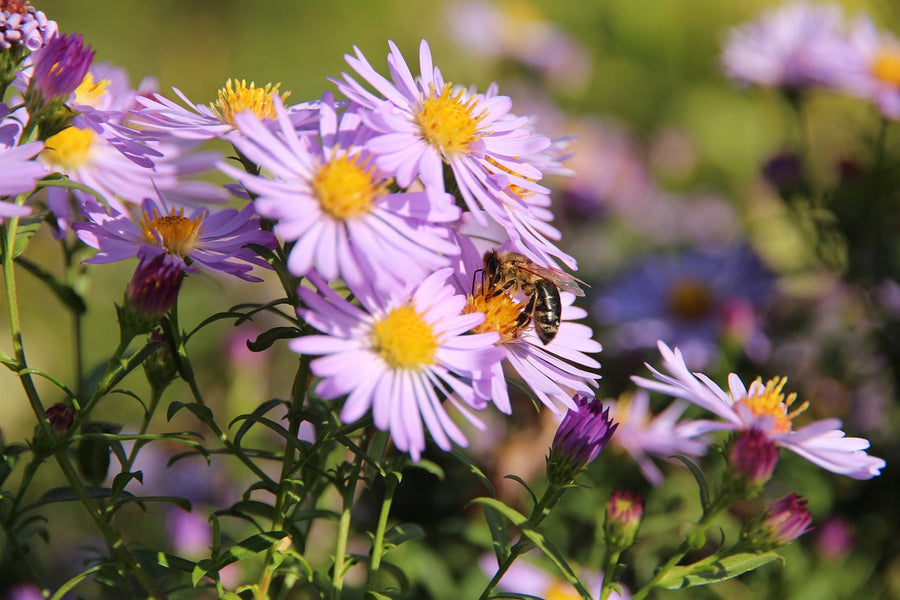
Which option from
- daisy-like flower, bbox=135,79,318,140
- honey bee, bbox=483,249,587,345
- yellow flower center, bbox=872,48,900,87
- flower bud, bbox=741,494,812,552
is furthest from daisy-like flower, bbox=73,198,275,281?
yellow flower center, bbox=872,48,900,87

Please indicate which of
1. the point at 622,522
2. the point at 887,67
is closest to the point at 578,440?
the point at 622,522

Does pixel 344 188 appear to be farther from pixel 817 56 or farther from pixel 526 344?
pixel 817 56

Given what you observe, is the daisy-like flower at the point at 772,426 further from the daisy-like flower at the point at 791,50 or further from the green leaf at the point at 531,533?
the daisy-like flower at the point at 791,50

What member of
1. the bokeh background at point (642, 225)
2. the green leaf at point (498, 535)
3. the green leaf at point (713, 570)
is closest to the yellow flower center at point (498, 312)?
the green leaf at point (498, 535)

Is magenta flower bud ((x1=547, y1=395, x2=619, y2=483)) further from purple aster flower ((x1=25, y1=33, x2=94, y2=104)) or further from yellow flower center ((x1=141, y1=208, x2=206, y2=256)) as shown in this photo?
purple aster flower ((x1=25, y1=33, x2=94, y2=104))

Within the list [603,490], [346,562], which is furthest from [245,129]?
[603,490]
